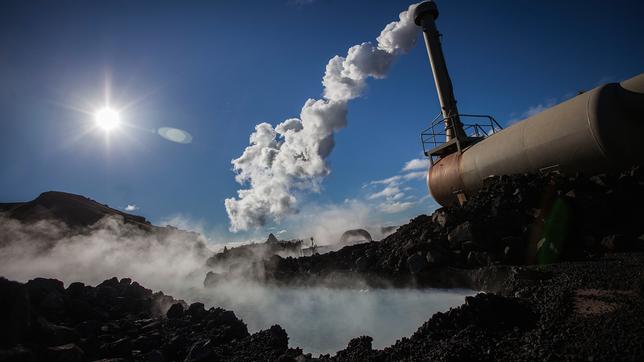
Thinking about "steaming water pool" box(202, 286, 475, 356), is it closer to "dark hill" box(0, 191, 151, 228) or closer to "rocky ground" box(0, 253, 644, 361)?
"rocky ground" box(0, 253, 644, 361)

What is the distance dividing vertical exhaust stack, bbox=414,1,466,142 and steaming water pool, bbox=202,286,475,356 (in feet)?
37.0

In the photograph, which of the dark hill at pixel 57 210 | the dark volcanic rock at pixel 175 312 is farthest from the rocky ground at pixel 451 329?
the dark hill at pixel 57 210

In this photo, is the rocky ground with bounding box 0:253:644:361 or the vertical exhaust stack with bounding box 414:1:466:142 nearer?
the rocky ground with bounding box 0:253:644:361

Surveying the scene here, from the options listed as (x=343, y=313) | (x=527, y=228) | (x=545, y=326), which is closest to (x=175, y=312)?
(x=343, y=313)

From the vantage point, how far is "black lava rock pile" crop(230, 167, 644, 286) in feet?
32.0

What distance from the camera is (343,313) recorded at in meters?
10.6

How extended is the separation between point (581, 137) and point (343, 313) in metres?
9.42

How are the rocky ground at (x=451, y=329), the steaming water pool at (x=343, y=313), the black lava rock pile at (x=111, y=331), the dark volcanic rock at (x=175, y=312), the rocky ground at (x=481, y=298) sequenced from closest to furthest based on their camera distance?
the rocky ground at (x=451, y=329) < the rocky ground at (x=481, y=298) < the black lava rock pile at (x=111, y=331) < the steaming water pool at (x=343, y=313) < the dark volcanic rock at (x=175, y=312)

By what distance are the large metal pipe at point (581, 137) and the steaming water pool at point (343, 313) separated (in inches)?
220

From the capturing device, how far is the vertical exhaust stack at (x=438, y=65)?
19.3m

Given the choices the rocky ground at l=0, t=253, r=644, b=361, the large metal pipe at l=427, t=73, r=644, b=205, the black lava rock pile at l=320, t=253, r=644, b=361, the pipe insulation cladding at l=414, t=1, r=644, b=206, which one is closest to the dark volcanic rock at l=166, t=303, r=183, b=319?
the rocky ground at l=0, t=253, r=644, b=361

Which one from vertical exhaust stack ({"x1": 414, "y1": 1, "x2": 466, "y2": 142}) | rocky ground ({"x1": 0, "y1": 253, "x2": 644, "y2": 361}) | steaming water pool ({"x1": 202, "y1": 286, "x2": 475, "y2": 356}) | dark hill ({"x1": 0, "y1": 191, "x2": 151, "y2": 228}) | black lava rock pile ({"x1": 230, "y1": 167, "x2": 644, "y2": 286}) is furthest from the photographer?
dark hill ({"x1": 0, "y1": 191, "x2": 151, "y2": 228})

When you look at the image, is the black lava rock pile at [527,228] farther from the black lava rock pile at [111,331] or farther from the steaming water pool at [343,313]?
the black lava rock pile at [111,331]

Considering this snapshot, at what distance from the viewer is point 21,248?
27125 millimetres
